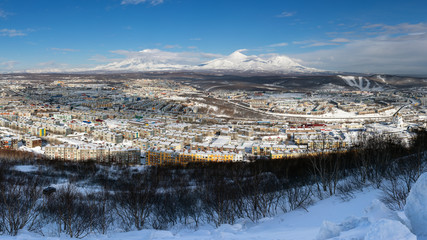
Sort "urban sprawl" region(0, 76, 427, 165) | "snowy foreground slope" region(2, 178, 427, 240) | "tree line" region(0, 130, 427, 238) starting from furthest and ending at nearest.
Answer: "urban sprawl" region(0, 76, 427, 165) → "tree line" region(0, 130, 427, 238) → "snowy foreground slope" region(2, 178, 427, 240)

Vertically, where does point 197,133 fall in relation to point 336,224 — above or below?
below

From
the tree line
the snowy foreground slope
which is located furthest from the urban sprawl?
the snowy foreground slope

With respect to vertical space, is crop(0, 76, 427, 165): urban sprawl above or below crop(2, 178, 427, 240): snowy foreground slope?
below

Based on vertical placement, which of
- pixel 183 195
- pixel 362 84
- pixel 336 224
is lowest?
pixel 183 195

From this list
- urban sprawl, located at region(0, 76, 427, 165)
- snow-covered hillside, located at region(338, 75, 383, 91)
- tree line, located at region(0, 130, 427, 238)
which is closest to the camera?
tree line, located at region(0, 130, 427, 238)

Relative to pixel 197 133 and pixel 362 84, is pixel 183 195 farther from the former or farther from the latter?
pixel 362 84

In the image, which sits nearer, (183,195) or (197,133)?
(183,195)

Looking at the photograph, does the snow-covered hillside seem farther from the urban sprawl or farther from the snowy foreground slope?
the snowy foreground slope

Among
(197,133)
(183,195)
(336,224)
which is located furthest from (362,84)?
(336,224)

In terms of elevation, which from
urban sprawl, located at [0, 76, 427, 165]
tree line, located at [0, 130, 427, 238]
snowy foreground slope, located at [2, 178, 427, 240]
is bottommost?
urban sprawl, located at [0, 76, 427, 165]

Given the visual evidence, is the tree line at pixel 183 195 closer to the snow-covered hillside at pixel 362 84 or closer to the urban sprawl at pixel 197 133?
the urban sprawl at pixel 197 133
